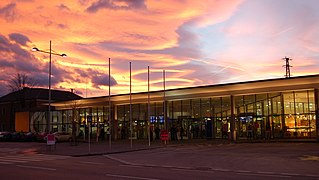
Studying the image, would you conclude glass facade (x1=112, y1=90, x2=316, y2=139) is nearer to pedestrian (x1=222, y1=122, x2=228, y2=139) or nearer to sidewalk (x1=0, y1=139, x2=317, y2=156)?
pedestrian (x1=222, y1=122, x2=228, y2=139)

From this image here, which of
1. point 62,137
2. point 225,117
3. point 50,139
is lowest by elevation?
point 62,137

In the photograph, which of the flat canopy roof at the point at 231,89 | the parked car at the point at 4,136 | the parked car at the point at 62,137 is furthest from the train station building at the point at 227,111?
the parked car at the point at 4,136

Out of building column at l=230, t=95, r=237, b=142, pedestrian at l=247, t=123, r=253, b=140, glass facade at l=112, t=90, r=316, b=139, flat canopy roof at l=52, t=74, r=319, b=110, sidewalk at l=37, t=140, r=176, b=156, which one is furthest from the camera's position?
pedestrian at l=247, t=123, r=253, b=140

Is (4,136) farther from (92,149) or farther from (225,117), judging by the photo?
(225,117)

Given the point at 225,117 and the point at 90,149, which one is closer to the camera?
the point at 90,149

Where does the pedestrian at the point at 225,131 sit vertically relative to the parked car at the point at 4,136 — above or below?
above

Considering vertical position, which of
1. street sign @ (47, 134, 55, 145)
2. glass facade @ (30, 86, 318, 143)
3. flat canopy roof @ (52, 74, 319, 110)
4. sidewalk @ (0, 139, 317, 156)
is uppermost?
flat canopy roof @ (52, 74, 319, 110)

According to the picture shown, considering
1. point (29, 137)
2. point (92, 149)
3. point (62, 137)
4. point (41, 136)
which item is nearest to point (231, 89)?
point (92, 149)

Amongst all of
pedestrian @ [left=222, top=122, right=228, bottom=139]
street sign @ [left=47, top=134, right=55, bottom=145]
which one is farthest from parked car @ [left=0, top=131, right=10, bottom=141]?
pedestrian @ [left=222, top=122, right=228, bottom=139]

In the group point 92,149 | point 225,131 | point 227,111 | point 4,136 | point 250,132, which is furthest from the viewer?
point 4,136

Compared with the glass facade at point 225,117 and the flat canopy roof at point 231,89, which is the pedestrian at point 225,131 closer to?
Answer: the glass facade at point 225,117

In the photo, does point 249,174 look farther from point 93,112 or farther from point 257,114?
point 93,112

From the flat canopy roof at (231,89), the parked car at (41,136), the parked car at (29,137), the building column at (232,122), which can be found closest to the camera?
the flat canopy roof at (231,89)

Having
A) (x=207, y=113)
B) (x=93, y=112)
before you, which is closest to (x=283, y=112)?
(x=207, y=113)
